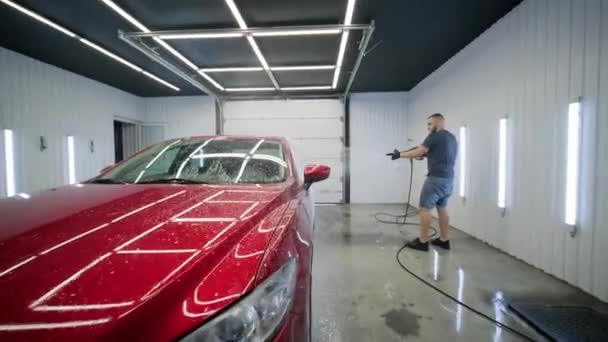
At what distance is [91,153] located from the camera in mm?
5188

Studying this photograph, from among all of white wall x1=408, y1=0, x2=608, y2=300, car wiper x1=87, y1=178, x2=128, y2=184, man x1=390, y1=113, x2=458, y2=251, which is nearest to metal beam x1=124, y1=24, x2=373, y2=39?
man x1=390, y1=113, x2=458, y2=251

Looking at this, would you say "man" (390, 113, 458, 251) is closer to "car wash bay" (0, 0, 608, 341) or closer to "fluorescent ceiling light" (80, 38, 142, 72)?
"car wash bay" (0, 0, 608, 341)

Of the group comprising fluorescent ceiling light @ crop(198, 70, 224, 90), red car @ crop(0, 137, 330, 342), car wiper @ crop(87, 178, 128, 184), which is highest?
fluorescent ceiling light @ crop(198, 70, 224, 90)

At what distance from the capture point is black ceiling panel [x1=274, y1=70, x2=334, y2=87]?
4910 millimetres

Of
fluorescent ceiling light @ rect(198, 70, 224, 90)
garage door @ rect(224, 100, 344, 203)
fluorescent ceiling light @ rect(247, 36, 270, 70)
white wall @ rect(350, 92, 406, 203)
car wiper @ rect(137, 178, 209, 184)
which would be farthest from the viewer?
garage door @ rect(224, 100, 344, 203)

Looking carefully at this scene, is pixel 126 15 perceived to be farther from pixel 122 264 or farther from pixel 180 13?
pixel 122 264

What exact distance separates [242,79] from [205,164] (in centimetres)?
415

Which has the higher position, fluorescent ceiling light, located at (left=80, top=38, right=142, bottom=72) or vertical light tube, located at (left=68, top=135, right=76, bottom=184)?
fluorescent ceiling light, located at (left=80, top=38, right=142, bottom=72)

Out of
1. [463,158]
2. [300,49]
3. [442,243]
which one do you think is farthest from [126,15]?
[463,158]

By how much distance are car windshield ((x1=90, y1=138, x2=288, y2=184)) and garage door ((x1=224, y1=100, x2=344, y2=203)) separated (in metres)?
4.47

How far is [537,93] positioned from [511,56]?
0.64 metres

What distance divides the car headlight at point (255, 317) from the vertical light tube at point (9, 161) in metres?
5.27

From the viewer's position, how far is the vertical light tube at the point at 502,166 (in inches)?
116

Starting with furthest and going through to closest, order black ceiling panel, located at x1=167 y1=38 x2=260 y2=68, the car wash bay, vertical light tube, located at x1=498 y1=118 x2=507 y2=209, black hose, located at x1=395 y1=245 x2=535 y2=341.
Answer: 1. black ceiling panel, located at x1=167 y1=38 x2=260 y2=68
2. vertical light tube, located at x1=498 y1=118 x2=507 y2=209
3. the car wash bay
4. black hose, located at x1=395 y1=245 x2=535 y2=341
